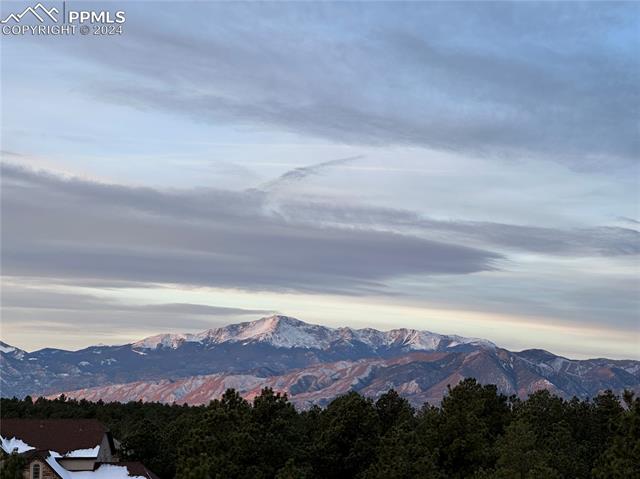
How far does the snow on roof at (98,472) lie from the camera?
8256 cm

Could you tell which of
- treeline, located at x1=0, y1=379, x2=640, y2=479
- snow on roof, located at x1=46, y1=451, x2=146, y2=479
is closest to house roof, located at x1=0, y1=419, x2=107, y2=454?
snow on roof, located at x1=46, y1=451, x2=146, y2=479

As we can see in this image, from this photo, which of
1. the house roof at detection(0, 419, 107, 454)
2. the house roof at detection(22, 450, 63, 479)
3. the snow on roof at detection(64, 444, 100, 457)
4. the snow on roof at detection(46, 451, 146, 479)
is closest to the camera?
the house roof at detection(22, 450, 63, 479)

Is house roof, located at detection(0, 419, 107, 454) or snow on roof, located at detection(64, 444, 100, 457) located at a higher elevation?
house roof, located at detection(0, 419, 107, 454)

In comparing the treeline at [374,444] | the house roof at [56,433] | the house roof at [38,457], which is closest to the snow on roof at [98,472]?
the house roof at [38,457]

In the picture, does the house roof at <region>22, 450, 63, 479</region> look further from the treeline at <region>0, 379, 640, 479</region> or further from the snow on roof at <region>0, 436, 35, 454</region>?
the treeline at <region>0, 379, 640, 479</region>

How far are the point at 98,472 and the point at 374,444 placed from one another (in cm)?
2659

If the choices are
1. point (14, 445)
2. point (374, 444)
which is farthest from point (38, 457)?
point (374, 444)

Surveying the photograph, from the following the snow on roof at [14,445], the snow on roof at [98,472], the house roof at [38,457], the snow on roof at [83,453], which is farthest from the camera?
the snow on roof at [83,453]

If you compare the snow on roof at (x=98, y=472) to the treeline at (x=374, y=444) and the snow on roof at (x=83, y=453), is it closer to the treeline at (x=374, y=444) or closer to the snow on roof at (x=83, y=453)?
the snow on roof at (x=83, y=453)

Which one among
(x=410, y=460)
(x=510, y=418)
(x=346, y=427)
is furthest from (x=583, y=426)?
(x=410, y=460)

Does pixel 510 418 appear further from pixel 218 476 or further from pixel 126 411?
pixel 126 411

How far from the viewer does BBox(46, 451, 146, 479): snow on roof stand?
82.6 m

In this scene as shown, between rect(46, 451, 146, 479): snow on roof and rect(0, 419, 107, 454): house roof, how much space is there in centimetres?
183

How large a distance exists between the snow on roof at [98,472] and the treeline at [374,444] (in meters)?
6.44
